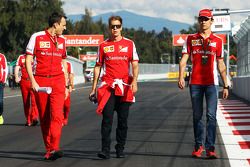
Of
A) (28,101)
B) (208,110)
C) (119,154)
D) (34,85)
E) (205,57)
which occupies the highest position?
(205,57)

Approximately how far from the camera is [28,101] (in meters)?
13.3

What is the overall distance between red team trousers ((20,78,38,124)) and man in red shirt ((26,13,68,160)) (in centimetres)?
480

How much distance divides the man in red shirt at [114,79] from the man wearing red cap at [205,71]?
2.32ft

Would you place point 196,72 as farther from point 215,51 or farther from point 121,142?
point 121,142

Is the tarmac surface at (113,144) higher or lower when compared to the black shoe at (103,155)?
lower

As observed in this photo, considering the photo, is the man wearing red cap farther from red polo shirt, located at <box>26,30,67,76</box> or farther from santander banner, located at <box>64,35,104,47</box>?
santander banner, located at <box>64,35,104,47</box>

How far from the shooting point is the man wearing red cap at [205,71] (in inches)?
313

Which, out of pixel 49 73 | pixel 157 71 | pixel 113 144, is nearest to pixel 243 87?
pixel 113 144

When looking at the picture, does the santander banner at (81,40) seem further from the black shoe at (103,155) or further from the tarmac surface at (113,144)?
the black shoe at (103,155)

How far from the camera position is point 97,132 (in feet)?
37.7

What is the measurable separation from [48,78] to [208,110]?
7.03 feet

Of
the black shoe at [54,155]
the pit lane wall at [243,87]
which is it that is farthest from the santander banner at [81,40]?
the black shoe at [54,155]

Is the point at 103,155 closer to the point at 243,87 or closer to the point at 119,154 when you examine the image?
the point at 119,154

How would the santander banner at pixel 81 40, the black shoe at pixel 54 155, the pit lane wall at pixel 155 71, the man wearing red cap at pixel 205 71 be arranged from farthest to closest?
1. the pit lane wall at pixel 155 71
2. the santander banner at pixel 81 40
3. the man wearing red cap at pixel 205 71
4. the black shoe at pixel 54 155
